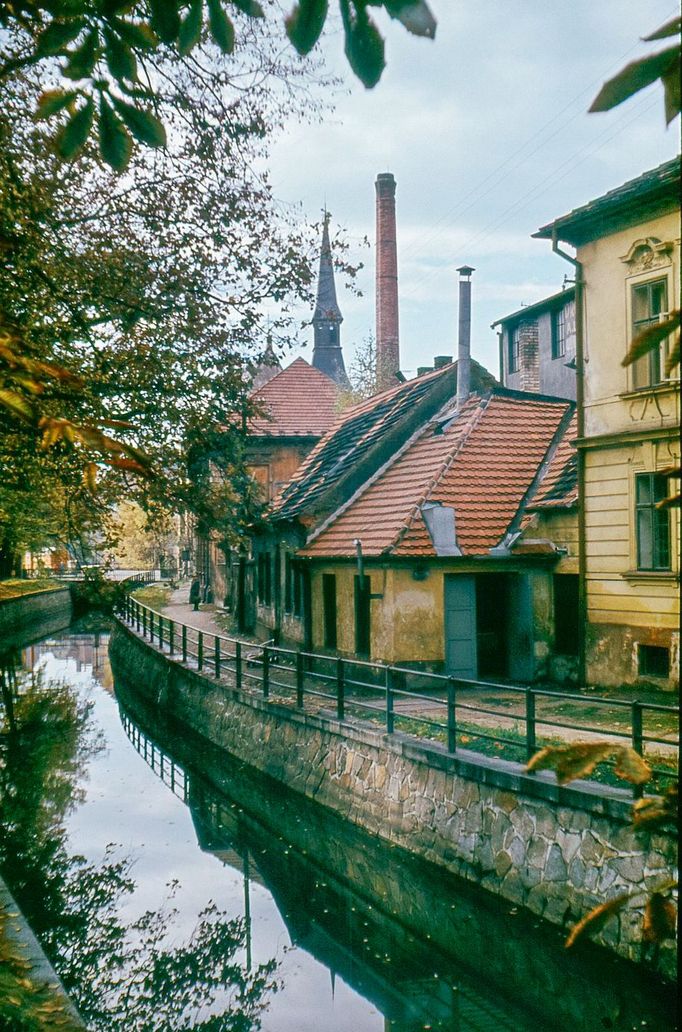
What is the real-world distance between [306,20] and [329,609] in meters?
19.5

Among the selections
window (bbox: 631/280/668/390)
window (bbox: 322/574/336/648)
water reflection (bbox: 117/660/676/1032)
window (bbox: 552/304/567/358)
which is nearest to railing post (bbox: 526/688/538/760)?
water reflection (bbox: 117/660/676/1032)

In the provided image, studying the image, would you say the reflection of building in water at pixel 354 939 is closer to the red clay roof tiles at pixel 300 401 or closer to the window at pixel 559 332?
the window at pixel 559 332

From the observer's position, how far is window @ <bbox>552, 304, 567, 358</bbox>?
3331 cm

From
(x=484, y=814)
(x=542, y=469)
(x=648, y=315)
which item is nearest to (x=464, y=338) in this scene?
(x=542, y=469)

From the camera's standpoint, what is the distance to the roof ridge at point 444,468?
18.1 meters

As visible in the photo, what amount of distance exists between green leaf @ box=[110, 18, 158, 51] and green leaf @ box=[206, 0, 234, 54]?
16 centimetres

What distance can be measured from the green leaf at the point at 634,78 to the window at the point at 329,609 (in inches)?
775

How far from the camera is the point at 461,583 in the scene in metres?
18.4

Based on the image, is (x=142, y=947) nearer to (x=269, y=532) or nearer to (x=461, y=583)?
(x=461, y=583)

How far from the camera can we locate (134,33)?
2.51 metres

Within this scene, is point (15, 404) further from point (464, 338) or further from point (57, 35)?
point (464, 338)

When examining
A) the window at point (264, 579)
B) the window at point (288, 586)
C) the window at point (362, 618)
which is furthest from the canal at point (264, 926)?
the window at point (264, 579)

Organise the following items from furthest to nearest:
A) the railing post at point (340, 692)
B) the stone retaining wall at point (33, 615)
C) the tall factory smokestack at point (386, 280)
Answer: the tall factory smokestack at point (386, 280) → the stone retaining wall at point (33, 615) → the railing post at point (340, 692)

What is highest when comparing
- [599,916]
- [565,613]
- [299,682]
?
[599,916]
